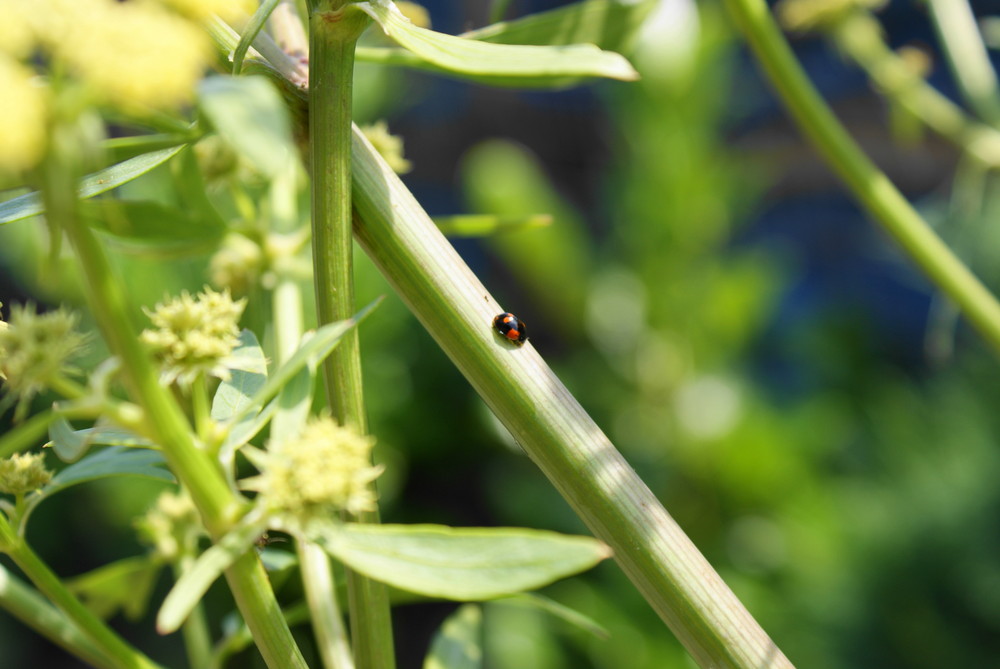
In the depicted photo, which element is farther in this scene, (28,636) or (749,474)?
(28,636)

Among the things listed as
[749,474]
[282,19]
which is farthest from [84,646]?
[749,474]

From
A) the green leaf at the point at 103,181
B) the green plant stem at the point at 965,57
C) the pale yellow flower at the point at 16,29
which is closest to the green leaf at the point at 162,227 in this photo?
the green leaf at the point at 103,181

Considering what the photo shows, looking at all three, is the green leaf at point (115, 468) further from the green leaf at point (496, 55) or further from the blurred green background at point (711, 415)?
the blurred green background at point (711, 415)

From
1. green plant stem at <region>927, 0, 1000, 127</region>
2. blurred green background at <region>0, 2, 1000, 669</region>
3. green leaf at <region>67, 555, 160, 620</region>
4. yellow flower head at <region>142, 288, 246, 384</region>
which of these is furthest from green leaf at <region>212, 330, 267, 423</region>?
blurred green background at <region>0, 2, 1000, 669</region>

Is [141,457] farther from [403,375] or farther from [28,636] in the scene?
[28,636]

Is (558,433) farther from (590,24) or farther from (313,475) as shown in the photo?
(590,24)

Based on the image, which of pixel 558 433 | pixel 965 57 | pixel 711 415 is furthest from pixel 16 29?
pixel 711 415
